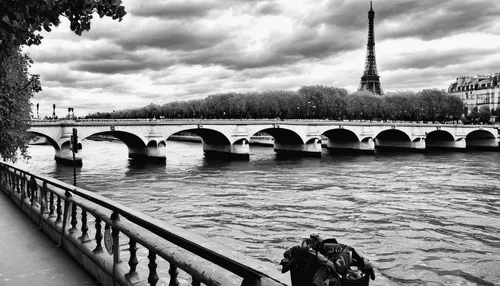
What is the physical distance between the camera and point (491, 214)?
18281mm

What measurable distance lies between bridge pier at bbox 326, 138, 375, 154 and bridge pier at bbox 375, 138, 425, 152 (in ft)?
27.4

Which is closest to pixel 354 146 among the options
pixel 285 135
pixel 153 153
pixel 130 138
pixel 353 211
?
pixel 285 135

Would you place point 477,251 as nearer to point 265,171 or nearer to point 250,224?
point 250,224

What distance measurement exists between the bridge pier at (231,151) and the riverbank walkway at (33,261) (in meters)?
42.6

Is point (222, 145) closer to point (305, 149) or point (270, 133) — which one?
point (270, 133)

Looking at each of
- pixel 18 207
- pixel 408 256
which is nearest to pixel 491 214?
pixel 408 256

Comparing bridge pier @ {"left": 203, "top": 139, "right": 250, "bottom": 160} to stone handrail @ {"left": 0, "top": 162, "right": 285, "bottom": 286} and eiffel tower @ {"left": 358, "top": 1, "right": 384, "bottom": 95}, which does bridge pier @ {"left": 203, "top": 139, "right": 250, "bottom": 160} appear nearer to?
stone handrail @ {"left": 0, "top": 162, "right": 285, "bottom": 286}

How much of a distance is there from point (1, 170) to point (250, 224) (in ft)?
29.6

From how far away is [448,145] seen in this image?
68188 millimetres

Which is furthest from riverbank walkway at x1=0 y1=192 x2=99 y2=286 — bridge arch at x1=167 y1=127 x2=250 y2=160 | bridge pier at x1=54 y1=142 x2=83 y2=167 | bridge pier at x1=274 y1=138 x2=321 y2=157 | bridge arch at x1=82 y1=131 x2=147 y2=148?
bridge pier at x1=274 y1=138 x2=321 y2=157

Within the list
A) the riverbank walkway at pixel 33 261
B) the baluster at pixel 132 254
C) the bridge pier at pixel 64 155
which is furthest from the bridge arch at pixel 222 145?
the baluster at pixel 132 254

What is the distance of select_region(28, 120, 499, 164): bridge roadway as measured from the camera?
148 feet

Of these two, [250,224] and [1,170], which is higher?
[1,170]

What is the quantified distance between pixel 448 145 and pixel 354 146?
674 inches
